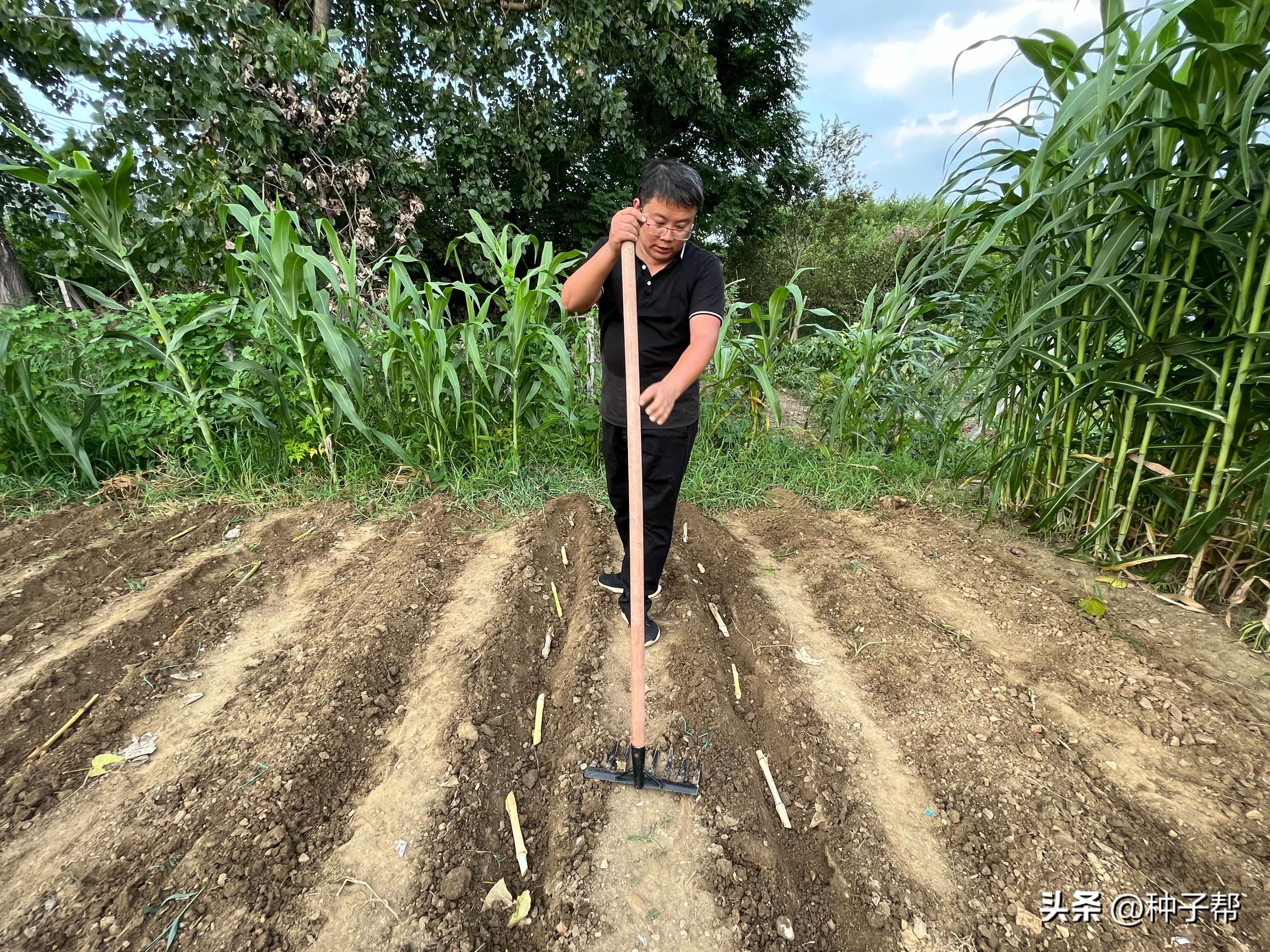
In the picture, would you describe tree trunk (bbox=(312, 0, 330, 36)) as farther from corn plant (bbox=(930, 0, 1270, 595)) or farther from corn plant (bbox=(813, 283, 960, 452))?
corn plant (bbox=(930, 0, 1270, 595))

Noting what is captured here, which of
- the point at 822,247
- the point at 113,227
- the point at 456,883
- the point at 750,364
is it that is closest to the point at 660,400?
the point at 456,883

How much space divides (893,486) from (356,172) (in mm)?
4650

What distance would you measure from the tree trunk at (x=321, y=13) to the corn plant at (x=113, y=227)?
10.0ft

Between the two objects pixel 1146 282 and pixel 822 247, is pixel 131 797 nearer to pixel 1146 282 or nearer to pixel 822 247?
pixel 1146 282

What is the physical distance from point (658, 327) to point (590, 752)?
1.28 m

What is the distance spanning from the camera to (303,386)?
2.56m

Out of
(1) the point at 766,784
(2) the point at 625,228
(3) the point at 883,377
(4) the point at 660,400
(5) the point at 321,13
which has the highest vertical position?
(5) the point at 321,13

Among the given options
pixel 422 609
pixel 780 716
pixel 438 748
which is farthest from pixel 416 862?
pixel 780 716

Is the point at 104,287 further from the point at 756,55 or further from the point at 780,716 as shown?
the point at 756,55

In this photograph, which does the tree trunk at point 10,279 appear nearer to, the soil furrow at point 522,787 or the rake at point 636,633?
the soil furrow at point 522,787

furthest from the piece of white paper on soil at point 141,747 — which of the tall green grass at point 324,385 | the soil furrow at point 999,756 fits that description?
the soil furrow at point 999,756

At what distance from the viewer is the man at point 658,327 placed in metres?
1.36

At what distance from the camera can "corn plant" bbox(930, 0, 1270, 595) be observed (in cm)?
144

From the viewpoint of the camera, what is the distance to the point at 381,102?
4578mm
